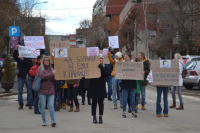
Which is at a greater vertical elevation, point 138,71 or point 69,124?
point 138,71

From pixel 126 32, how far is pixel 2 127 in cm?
4088

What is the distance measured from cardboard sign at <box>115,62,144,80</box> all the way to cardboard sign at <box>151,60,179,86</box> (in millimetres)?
→ 607

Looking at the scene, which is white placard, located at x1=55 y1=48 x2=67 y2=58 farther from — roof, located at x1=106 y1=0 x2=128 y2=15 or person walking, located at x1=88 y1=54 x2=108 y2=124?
roof, located at x1=106 y1=0 x2=128 y2=15

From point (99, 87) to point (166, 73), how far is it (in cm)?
275

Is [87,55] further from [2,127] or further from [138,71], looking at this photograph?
[2,127]

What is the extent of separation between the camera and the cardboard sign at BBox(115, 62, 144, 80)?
912cm

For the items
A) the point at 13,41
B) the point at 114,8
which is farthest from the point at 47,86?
the point at 114,8

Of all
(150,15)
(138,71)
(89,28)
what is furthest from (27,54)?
(89,28)

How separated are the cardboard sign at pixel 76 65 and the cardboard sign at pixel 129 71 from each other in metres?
1.25

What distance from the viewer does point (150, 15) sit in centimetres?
5078

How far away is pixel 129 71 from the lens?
919 centimetres

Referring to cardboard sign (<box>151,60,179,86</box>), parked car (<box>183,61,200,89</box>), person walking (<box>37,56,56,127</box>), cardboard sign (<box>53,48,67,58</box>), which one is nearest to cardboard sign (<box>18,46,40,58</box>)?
cardboard sign (<box>53,48,67,58</box>)

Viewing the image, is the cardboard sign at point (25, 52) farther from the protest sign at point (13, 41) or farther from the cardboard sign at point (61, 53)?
the protest sign at point (13, 41)

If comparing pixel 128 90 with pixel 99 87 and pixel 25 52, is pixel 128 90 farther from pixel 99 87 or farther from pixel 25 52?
pixel 25 52
